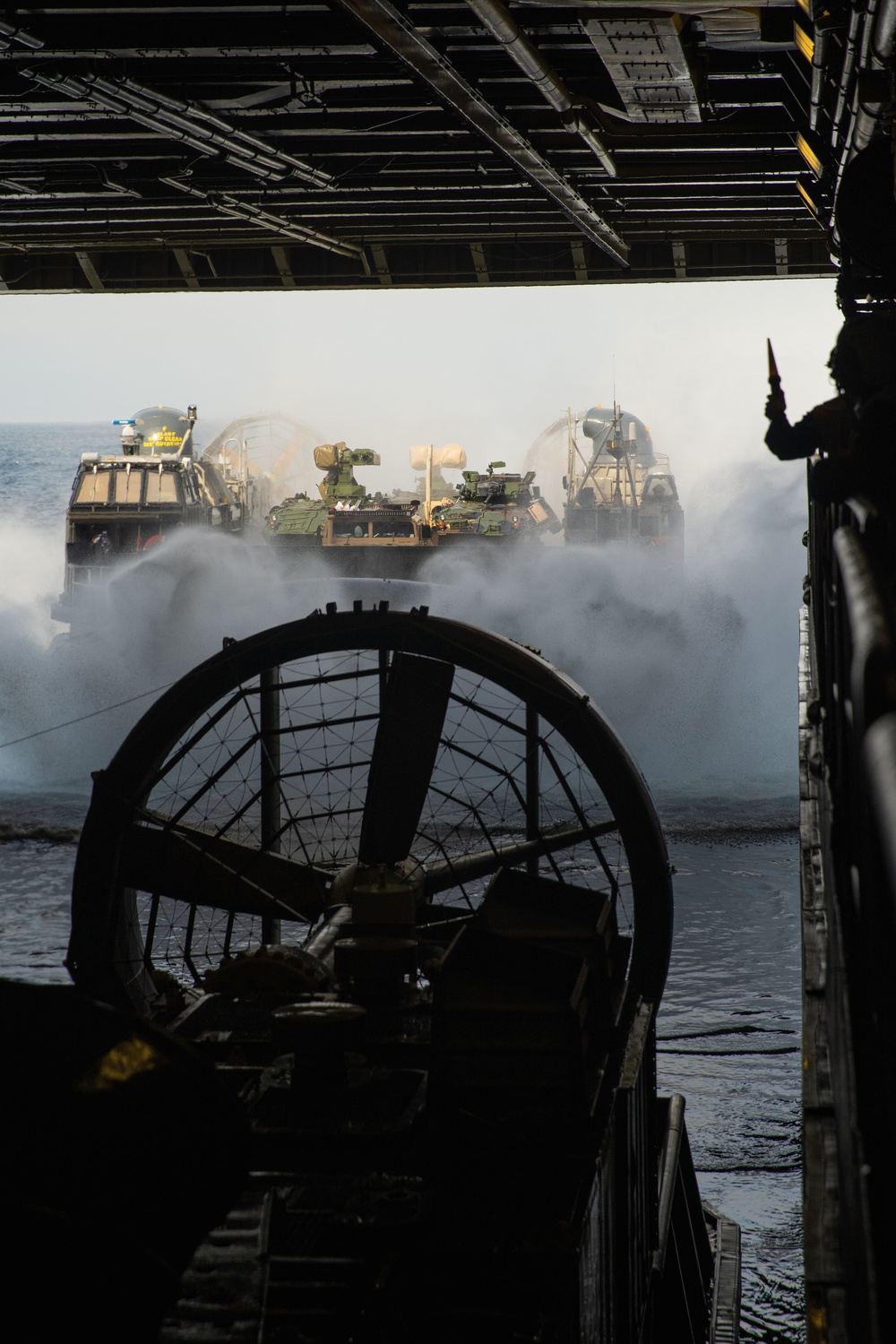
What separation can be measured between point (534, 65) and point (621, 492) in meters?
27.2

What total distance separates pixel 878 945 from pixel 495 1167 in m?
3.45

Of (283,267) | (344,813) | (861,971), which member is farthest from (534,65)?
(283,267)

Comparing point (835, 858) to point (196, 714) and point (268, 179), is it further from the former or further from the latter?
point (268, 179)

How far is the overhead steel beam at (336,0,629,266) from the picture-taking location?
6.72 meters

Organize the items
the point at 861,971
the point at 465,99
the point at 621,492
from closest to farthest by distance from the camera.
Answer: the point at 861,971 → the point at 465,99 → the point at 621,492

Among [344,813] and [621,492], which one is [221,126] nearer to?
[344,813]

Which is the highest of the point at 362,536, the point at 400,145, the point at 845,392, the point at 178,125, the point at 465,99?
the point at 400,145

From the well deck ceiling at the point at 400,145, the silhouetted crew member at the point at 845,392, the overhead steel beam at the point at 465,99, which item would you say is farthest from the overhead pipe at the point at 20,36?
the silhouetted crew member at the point at 845,392

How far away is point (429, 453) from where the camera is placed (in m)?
33.2

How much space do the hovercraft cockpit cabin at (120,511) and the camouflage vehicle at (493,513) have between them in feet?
17.8

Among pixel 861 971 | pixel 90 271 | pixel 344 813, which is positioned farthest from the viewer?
pixel 90 271

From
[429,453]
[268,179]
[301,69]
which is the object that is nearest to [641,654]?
[429,453]

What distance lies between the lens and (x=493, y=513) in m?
29.5

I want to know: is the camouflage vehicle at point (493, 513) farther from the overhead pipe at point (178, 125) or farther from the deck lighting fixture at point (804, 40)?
the deck lighting fixture at point (804, 40)
